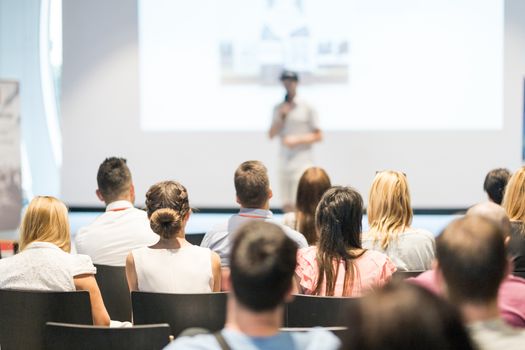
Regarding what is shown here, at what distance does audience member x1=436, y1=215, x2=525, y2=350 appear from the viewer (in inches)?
63.9

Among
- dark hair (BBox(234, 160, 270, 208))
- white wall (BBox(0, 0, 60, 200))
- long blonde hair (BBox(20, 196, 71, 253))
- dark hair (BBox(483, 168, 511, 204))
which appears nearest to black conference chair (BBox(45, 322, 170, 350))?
long blonde hair (BBox(20, 196, 71, 253))

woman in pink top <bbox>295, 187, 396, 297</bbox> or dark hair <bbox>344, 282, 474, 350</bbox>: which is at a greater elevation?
dark hair <bbox>344, 282, 474, 350</bbox>

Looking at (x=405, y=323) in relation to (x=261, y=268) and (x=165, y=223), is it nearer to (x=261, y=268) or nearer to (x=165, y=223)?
(x=261, y=268)

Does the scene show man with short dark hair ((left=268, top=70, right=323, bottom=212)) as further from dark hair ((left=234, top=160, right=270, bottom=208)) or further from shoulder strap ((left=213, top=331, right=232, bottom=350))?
shoulder strap ((left=213, top=331, right=232, bottom=350))

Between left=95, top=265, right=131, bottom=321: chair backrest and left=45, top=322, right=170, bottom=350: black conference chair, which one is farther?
left=95, top=265, right=131, bottom=321: chair backrest

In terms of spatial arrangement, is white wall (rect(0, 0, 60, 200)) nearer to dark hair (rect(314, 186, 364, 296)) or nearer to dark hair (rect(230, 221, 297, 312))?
dark hair (rect(314, 186, 364, 296))

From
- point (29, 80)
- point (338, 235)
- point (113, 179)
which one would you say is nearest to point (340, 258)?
point (338, 235)

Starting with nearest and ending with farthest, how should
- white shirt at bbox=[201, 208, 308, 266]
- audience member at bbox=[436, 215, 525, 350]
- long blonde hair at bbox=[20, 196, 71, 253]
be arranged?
A: audience member at bbox=[436, 215, 525, 350]
long blonde hair at bbox=[20, 196, 71, 253]
white shirt at bbox=[201, 208, 308, 266]

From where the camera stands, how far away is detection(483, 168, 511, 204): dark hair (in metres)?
4.45

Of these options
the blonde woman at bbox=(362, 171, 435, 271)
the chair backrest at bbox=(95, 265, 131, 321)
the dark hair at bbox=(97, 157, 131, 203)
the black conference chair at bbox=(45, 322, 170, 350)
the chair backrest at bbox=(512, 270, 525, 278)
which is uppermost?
the dark hair at bbox=(97, 157, 131, 203)

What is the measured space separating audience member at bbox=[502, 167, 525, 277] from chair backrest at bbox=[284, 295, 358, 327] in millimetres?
1142

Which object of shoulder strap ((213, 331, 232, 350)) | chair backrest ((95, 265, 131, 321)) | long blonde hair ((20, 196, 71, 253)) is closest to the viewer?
shoulder strap ((213, 331, 232, 350))

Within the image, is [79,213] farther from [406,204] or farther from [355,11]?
[406,204]

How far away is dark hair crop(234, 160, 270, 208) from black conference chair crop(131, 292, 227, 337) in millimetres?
1146
